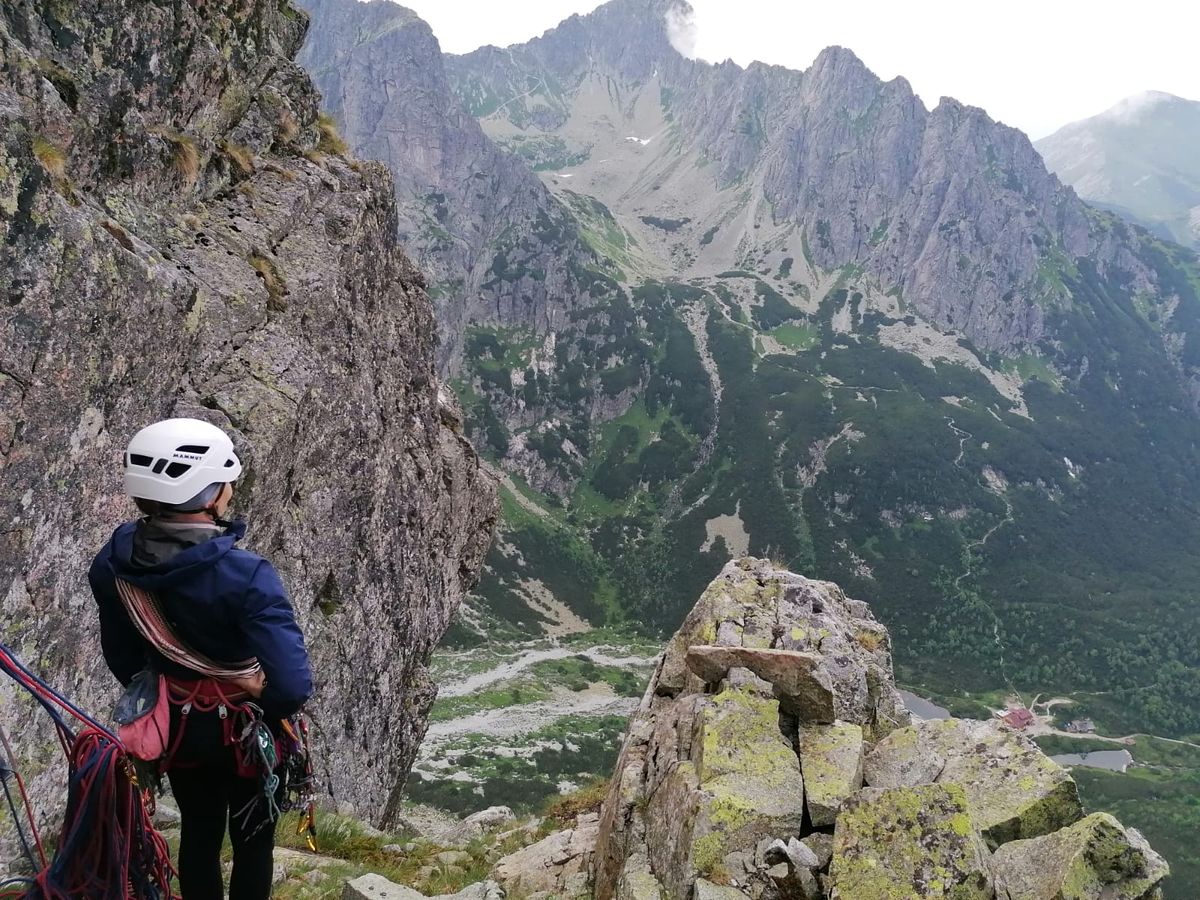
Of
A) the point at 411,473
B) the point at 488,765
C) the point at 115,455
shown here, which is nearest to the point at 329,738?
the point at 411,473

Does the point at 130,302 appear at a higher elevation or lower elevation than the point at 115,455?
higher

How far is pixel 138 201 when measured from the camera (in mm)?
15727

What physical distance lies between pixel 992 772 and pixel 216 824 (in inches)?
412

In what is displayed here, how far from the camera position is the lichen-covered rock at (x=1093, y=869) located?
759 cm

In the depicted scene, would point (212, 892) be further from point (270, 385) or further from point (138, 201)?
point (138, 201)

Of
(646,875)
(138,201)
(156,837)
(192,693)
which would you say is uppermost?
(138,201)

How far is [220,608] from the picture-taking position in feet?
17.4

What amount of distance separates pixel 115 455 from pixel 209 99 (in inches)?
500

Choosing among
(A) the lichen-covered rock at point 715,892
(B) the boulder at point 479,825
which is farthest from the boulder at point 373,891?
(B) the boulder at point 479,825

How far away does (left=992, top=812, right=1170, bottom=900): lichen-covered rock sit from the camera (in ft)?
24.9

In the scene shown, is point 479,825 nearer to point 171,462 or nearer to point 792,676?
point 792,676

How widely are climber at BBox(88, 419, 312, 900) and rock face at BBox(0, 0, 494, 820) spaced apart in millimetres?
6053

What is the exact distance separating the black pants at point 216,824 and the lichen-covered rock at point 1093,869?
26.4 ft

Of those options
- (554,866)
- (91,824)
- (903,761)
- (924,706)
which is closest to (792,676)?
(903,761)
